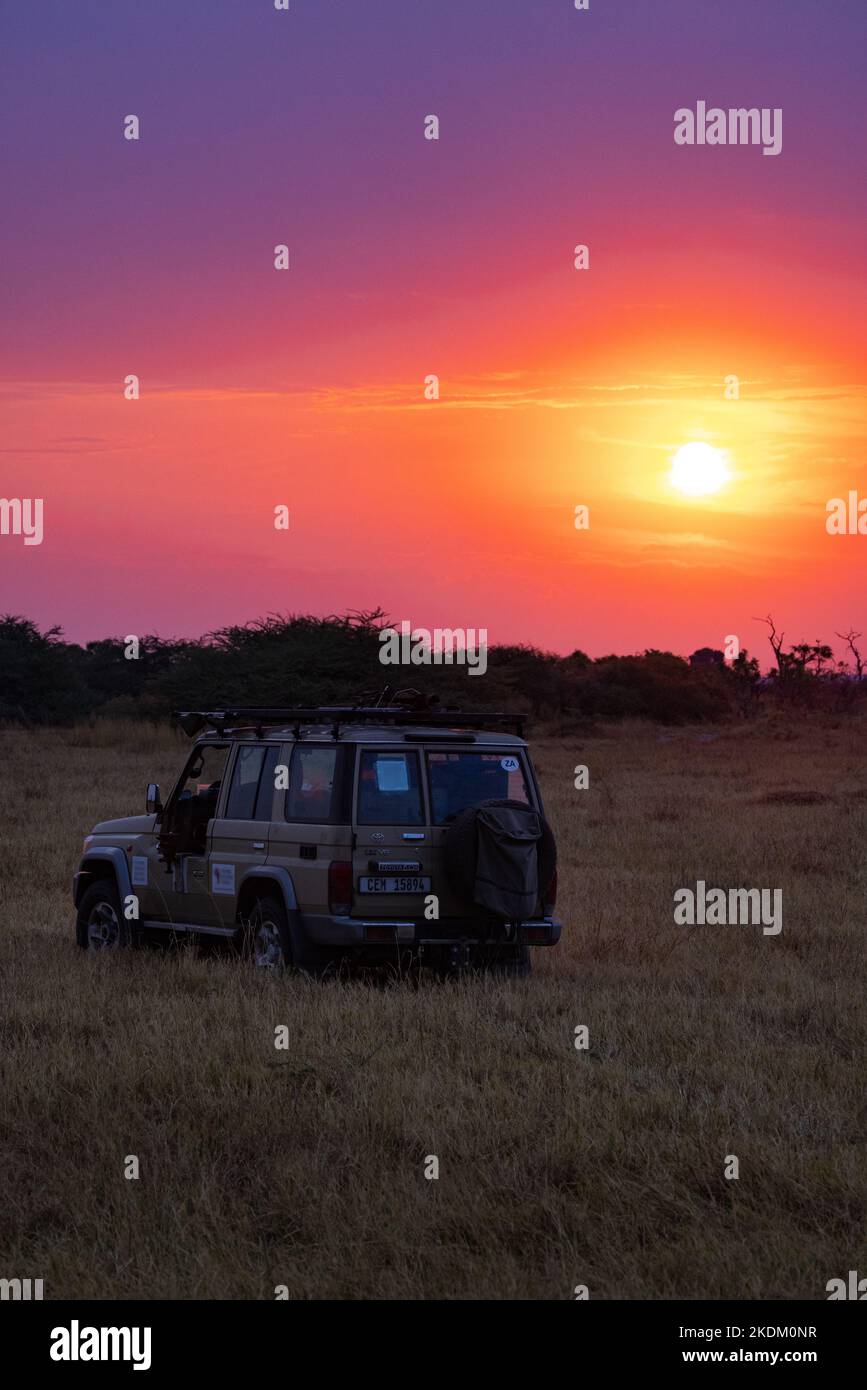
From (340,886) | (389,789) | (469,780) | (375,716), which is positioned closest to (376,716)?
(375,716)

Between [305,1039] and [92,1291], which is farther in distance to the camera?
[305,1039]

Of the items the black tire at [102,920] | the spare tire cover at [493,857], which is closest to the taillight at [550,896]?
the spare tire cover at [493,857]

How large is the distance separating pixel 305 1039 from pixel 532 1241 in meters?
3.21

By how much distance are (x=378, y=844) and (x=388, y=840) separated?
0.08 meters

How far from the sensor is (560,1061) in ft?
29.2

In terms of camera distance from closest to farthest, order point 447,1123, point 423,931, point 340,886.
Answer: point 447,1123 < point 340,886 < point 423,931

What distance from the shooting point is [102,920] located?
45.7 feet

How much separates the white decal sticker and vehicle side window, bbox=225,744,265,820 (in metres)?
0.38

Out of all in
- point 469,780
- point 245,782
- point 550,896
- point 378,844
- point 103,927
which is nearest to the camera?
point 378,844

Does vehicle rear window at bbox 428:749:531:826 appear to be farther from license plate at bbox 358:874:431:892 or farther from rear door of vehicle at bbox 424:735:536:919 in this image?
license plate at bbox 358:874:431:892

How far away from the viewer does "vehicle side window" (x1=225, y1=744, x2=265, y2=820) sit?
40.4 feet

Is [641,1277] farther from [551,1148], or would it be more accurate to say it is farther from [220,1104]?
[220,1104]

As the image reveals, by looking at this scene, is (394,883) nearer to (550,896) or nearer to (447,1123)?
(550,896)
